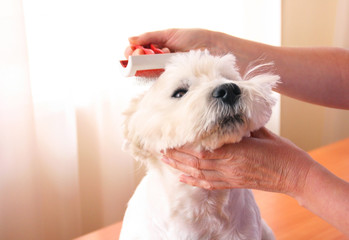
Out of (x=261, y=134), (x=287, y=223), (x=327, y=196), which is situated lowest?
(x=287, y=223)

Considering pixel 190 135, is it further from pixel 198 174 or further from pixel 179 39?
pixel 179 39

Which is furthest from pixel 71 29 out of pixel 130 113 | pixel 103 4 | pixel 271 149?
pixel 271 149

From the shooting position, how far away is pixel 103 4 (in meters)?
1.37

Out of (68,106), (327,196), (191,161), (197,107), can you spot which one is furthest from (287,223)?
(68,106)

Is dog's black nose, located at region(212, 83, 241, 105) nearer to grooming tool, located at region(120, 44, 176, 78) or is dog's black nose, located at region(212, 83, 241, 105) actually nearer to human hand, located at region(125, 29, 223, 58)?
grooming tool, located at region(120, 44, 176, 78)

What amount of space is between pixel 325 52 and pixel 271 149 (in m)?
0.47

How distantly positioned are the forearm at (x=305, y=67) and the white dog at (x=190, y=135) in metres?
0.21

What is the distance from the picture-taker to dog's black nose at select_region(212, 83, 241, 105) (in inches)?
24.7

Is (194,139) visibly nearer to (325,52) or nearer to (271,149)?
(271,149)

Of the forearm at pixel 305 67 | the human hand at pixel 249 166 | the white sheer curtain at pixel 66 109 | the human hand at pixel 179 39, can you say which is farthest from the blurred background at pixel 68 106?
the human hand at pixel 249 166

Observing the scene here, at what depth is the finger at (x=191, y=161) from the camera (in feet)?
2.39

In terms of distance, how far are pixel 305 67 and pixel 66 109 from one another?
0.81m

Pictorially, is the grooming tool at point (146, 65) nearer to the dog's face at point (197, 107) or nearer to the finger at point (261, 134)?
the dog's face at point (197, 107)

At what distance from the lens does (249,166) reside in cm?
73
